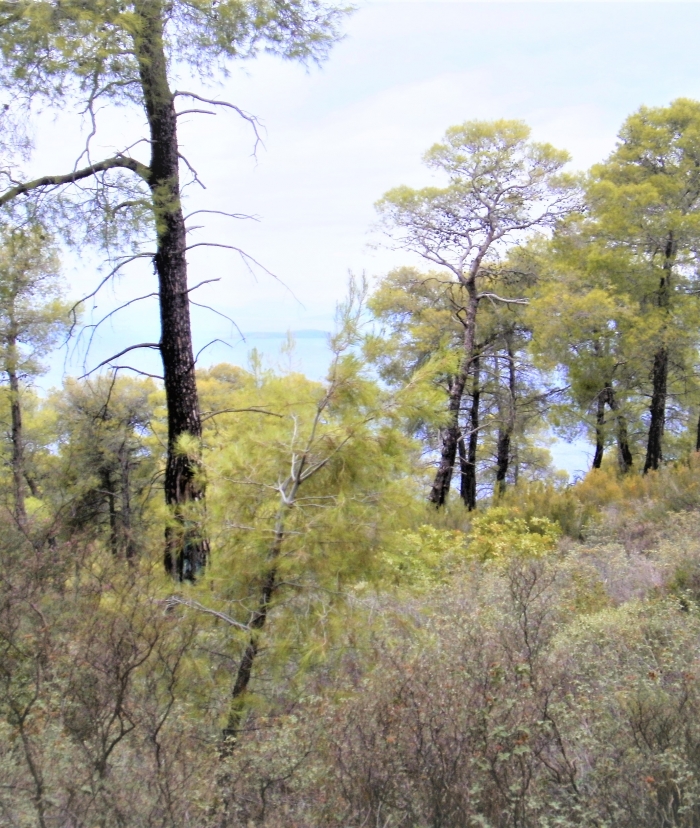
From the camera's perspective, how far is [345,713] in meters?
3.42

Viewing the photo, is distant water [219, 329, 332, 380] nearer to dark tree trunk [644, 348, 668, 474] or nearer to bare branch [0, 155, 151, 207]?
bare branch [0, 155, 151, 207]

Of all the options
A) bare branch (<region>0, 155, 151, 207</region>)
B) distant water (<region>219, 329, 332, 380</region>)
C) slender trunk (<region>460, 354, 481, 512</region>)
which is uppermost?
bare branch (<region>0, 155, 151, 207</region>)

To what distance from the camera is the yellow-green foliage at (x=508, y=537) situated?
8.15 meters

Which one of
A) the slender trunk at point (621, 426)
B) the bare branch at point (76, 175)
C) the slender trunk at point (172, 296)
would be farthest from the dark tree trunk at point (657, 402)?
the bare branch at point (76, 175)

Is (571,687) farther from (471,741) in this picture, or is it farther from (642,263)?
(642,263)

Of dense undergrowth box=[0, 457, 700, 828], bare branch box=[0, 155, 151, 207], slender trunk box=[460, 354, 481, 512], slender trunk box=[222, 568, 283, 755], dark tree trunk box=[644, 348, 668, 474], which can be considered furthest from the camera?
slender trunk box=[460, 354, 481, 512]

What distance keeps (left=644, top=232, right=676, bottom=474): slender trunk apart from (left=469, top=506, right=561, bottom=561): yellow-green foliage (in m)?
5.83

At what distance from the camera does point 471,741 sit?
315cm

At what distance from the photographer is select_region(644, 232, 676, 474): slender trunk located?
14.2m

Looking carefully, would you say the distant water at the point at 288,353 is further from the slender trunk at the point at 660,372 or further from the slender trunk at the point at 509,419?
the slender trunk at the point at 509,419

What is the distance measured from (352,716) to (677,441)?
969 inches

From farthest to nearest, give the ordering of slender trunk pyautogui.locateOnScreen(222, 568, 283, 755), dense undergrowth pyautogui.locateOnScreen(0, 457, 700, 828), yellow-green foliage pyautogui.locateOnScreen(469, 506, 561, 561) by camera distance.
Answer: yellow-green foliage pyautogui.locateOnScreen(469, 506, 561, 561)
slender trunk pyautogui.locateOnScreen(222, 568, 283, 755)
dense undergrowth pyautogui.locateOnScreen(0, 457, 700, 828)

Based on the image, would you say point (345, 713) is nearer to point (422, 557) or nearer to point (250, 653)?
point (250, 653)

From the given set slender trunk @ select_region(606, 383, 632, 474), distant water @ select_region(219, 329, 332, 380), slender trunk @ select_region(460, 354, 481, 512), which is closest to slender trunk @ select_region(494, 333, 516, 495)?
slender trunk @ select_region(460, 354, 481, 512)
